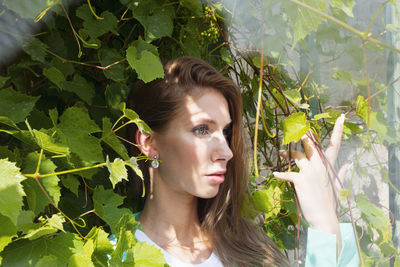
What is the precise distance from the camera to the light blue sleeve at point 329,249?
3.81ft

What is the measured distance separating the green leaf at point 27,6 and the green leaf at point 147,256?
527 millimetres

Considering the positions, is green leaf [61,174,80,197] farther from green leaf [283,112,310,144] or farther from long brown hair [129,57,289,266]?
green leaf [283,112,310,144]

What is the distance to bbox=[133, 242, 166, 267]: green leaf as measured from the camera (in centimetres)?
79

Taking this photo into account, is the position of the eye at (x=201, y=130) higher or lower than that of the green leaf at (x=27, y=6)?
lower

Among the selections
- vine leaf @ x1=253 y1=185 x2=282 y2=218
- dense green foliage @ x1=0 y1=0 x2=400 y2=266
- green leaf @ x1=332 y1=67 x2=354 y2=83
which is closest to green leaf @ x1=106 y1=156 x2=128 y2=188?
dense green foliage @ x1=0 y1=0 x2=400 y2=266

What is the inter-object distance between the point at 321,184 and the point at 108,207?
0.56m

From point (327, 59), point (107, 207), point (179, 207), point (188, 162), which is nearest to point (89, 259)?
point (107, 207)

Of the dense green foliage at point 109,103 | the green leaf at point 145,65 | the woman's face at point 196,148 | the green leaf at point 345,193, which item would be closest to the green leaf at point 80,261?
the dense green foliage at point 109,103

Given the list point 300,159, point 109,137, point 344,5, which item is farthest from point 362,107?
point 109,137

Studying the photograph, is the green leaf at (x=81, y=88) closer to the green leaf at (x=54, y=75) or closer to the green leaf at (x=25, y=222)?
the green leaf at (x=54, y=75)

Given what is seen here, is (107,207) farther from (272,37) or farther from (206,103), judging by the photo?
(272,37)

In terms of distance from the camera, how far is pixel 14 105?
2.93ft

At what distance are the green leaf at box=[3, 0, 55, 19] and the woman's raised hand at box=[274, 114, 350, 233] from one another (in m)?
0.73

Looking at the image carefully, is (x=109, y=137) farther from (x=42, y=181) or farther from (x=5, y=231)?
(x=5, y=231)
